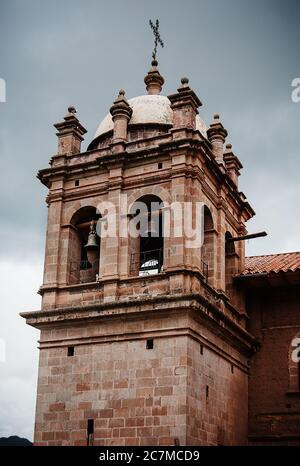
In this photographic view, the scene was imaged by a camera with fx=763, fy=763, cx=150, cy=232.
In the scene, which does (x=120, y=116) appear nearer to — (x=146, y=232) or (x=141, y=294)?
(x=146, y=232)

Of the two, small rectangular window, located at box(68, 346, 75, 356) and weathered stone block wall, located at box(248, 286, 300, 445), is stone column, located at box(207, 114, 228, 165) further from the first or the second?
small rectangular window, located at box(68, 346, 75, 356)

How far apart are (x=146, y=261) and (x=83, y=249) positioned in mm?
1823

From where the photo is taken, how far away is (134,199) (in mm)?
19750

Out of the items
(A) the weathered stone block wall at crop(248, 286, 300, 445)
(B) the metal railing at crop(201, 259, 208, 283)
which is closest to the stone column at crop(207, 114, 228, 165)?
(B) the metal railing at crop(201, 259, 208, 283)

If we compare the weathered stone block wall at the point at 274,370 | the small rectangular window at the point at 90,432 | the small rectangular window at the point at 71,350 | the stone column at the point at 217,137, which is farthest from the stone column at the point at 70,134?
the small rectangular window at the point at 90,432

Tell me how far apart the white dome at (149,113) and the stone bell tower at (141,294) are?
5 cm

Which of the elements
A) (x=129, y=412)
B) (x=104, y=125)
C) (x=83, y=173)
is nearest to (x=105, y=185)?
(x=83, y=173)

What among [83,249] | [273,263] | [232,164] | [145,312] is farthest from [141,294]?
[232,164]

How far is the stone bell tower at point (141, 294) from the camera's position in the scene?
1752cm

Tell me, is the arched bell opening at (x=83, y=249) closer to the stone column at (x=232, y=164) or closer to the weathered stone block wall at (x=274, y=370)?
the stone column at (x=232, y=164)

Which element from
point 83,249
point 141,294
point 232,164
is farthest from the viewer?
point 232,164

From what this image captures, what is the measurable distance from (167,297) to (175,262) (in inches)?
38.1

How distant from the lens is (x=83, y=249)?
2128 cm

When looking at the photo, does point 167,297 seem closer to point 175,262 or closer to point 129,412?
point 175,262
